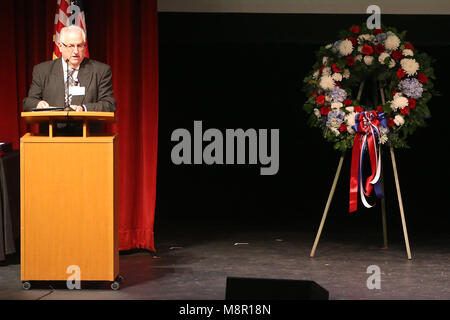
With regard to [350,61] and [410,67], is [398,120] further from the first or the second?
[350,61]

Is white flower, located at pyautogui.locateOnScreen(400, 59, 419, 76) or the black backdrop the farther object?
the black backdrop

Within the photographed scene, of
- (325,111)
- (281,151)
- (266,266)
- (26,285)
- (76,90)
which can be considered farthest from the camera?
(281,151)

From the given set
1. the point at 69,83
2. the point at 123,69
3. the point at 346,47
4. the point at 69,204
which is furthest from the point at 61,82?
the point at 346,47

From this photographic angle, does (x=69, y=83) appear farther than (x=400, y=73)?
No

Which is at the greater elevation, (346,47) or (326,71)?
(346,47)

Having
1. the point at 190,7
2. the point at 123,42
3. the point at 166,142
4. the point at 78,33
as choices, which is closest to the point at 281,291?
the point at 78,33

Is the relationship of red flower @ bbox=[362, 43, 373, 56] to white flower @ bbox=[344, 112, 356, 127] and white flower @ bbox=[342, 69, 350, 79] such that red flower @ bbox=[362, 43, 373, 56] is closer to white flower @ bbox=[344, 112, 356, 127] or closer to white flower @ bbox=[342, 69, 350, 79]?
white flower @ bbox=[342, 69, 350, 79]

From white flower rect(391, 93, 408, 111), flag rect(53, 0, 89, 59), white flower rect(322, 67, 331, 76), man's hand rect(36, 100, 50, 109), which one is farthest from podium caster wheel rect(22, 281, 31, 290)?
white flower rect(391, 93, 408, 111)

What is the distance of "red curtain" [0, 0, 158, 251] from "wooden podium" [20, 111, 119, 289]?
136 cm

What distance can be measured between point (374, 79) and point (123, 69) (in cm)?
179

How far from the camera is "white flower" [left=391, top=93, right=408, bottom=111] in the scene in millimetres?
5395

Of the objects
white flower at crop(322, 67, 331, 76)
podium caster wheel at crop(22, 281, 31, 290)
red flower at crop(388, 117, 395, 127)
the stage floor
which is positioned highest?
white flower at crop(322, 67, 331, 76)

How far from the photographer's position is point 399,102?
540 centimetres

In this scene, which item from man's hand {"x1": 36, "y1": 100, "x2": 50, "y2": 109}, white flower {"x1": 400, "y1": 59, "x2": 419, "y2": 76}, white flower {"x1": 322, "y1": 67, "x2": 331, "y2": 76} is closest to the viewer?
man's hand {"x1": 36, "y1": 100, "x2": 50, "y2": 109}
